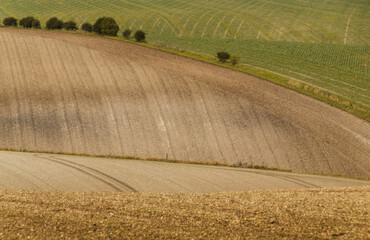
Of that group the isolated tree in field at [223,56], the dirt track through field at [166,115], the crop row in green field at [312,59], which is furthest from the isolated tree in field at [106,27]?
the isolated tree in field at [223,56]

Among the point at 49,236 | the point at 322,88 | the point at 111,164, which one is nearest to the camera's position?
the point at 49,236

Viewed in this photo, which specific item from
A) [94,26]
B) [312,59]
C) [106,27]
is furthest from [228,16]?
[94,26]

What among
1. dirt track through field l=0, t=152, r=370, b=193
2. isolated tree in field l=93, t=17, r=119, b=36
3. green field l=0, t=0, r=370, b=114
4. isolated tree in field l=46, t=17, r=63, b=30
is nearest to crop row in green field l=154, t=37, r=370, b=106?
green field l=0, t=0, r=370, b=114

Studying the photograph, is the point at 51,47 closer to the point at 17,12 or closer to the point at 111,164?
the point at 111,164

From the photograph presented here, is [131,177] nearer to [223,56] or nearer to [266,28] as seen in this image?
[223,56]

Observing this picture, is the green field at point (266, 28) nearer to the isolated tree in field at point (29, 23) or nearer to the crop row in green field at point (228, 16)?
the crop row in green field at point (228, 16)

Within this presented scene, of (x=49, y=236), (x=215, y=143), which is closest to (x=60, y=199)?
(x=49, y=236)

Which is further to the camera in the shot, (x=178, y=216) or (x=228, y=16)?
(x=228, y=16)
